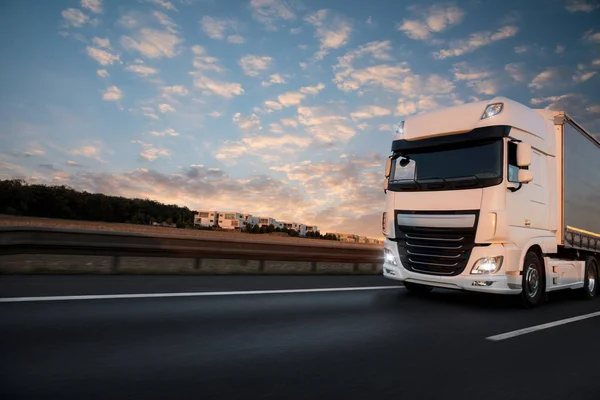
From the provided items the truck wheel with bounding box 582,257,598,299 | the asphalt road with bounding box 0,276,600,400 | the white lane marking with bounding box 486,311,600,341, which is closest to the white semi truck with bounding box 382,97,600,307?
the white lane marking with bounding box 486,311,600,341

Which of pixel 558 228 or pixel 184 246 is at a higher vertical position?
pixel 558 228

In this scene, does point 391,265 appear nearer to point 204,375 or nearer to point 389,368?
point 389,368

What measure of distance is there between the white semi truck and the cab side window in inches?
0.7

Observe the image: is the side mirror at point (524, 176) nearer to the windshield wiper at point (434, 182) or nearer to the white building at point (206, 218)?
the windshield wiper at point (434, 182)

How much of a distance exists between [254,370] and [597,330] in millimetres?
5304

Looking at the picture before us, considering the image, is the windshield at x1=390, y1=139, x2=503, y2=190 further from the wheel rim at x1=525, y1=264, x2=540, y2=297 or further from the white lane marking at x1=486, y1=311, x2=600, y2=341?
the white lane marking at x1=486, y1=311, x2=600, y2=341

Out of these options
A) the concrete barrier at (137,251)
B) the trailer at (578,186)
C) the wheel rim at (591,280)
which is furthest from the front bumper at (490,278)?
the concrete barrier at (137,251)

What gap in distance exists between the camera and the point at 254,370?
3.26 m

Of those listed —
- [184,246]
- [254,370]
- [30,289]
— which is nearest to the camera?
[254,370]

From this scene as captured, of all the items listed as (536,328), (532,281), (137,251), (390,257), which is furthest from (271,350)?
(137,251)

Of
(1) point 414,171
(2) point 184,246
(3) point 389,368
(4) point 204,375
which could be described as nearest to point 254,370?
(4) point 204,375

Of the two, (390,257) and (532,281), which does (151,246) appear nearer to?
(390,257)

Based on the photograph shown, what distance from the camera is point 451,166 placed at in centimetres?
777

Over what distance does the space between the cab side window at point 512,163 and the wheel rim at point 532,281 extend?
66.4 inches
